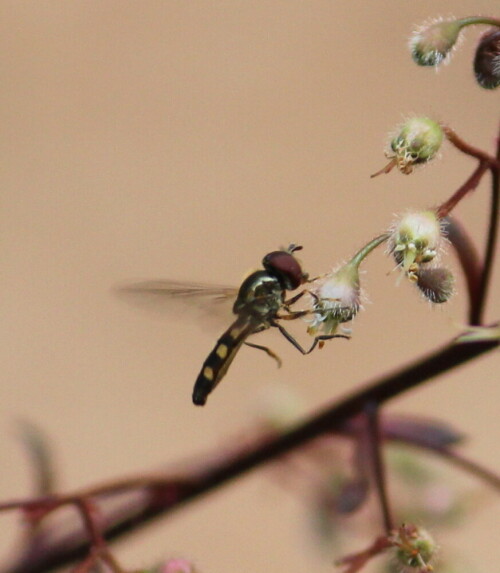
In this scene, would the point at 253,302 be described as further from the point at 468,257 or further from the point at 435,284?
the point at 435,284

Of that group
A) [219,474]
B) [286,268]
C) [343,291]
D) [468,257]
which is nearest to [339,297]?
[343,291]

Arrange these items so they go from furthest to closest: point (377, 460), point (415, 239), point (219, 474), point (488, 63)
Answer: point (219, 474), point (377, 460), point (488, 63), point (415, 239)

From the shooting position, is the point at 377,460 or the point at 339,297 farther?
the point at 377,460

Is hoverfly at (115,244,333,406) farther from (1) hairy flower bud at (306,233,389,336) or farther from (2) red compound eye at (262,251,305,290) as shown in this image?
(1) hairy flower bud at (306,233,389,336)

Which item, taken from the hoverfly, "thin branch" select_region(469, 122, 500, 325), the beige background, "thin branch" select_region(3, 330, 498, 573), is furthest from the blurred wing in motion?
the beige background

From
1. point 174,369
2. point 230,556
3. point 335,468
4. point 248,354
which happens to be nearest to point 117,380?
point 174,369

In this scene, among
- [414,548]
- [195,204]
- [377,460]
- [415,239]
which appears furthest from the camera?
[195,204]

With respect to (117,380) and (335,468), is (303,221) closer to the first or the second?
(117,380)
